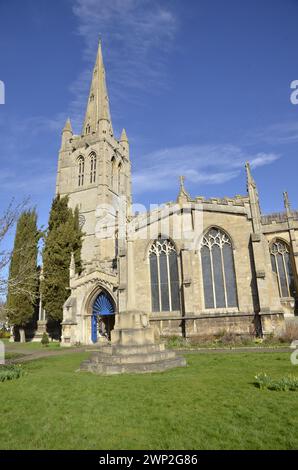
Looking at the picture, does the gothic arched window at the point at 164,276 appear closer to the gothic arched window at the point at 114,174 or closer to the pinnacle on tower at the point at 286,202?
the pinnacle on tower at the point at 286,202

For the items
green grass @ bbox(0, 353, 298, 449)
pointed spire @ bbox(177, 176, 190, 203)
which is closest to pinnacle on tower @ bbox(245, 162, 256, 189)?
pointed spire @ bbox(177, 176, 190, 203)

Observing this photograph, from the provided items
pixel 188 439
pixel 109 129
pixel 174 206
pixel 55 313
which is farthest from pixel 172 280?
pixel 109 129

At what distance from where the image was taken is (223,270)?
2261cm

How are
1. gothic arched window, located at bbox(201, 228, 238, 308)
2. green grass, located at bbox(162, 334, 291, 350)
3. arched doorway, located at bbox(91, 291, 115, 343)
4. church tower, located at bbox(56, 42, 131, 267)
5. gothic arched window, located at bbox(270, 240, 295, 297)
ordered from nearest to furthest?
1. green grass, located at bbox(162, 334, 291, 350)
2. gothic arched window, located at bbox(201, 228, 238, 308)
3. gothic arched window, located at bbox(270, 240, 295, 297)
4. arched doorway, located at bbox(91, 291, 115, 343)
5. church tower, located at bbox(56, 42, 131, 267)

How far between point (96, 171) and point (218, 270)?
94.1 ft

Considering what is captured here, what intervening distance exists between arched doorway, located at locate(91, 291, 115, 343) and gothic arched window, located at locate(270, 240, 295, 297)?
13768 millimetres

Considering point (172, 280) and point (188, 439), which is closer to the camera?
point (188, 439)

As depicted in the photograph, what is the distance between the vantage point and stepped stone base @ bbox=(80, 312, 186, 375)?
10.1 meters

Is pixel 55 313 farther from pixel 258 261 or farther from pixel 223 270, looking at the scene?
pixel 258 261

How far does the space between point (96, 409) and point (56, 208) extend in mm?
30097

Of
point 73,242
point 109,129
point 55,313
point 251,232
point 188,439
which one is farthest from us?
point 109,129

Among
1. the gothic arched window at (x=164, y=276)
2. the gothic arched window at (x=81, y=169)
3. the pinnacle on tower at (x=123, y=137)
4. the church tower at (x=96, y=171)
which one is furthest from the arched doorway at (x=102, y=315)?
the pinnacle on tower at (x=123, y=137)

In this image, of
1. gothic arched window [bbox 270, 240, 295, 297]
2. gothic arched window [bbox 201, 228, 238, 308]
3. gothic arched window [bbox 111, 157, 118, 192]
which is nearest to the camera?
gothic arched window [bbox 201, 228, 238, 308]

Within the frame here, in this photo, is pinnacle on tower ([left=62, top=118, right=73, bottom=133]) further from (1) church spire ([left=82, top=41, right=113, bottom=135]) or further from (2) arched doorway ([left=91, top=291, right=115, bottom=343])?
(2) arched doorway ([left=91, top=291, right=115, bottom=343])
